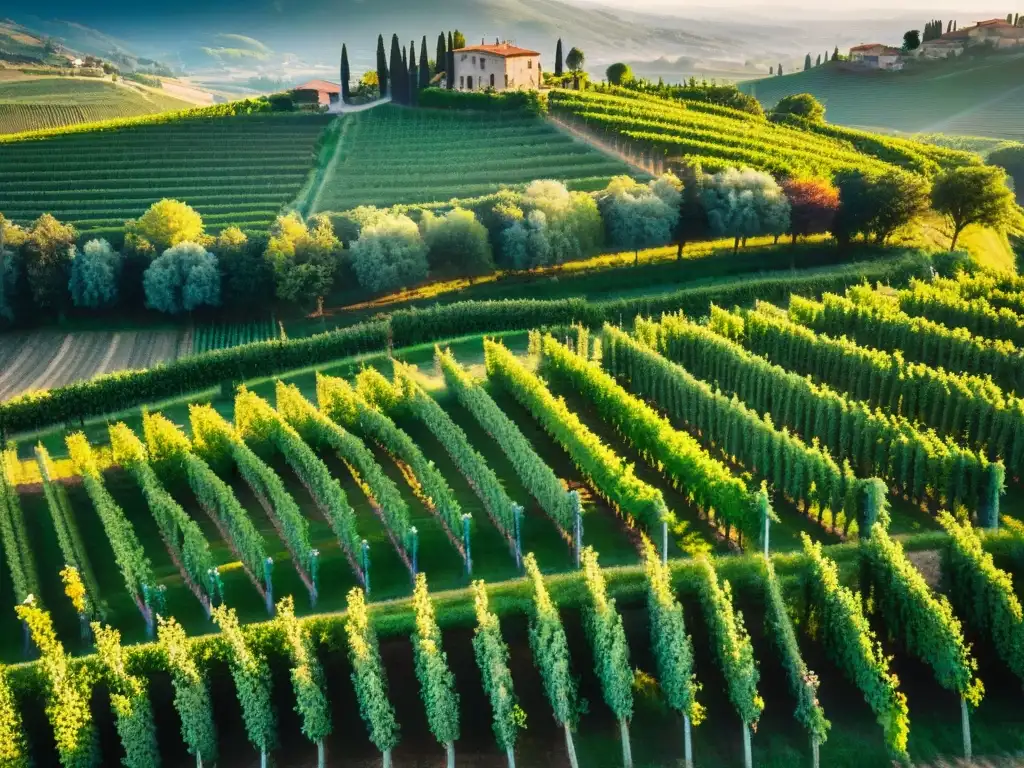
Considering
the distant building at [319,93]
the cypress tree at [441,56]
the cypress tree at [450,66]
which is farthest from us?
the cypress tree at [441,56]

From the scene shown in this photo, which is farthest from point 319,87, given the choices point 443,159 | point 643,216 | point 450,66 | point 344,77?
point 643,216

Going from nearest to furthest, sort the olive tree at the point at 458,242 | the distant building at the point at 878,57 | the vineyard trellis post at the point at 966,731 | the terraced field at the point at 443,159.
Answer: the vineyard trellis post at the point at 966,731, the olive tree at the point at 458,242, the terraced field at the point at 443,159, the distant building at the point at 878,57

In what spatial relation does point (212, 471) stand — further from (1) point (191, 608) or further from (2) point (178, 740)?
(2) point (178, 740)

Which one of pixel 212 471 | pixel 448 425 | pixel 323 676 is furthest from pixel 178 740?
pixel 448 425

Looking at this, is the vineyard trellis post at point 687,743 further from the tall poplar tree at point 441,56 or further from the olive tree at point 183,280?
the tall poplar tree at point 441,56

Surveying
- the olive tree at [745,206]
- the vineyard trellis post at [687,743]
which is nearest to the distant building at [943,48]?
the olive tree at [745,206]

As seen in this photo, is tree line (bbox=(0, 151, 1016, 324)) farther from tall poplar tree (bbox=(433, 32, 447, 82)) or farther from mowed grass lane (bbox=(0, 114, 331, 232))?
tall poplar tree (bbox=(433, 32, 447, 82))

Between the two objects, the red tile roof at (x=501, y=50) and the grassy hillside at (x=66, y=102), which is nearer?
the red tile roof at (x=501, y=50)
